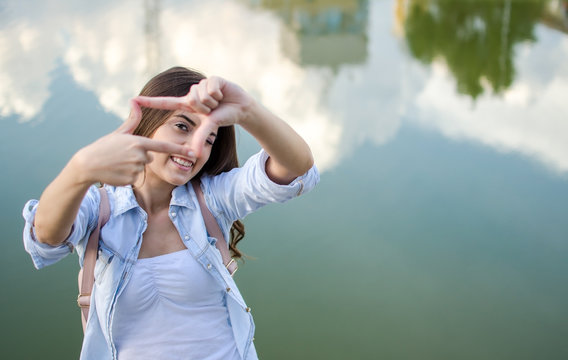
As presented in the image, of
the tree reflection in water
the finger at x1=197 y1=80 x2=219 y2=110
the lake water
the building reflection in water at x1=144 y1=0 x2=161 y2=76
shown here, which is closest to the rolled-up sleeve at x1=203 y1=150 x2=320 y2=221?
the finger at x1=197 y1=80 x2=219 y2=110

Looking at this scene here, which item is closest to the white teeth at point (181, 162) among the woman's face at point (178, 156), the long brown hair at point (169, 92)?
the woman's face at point (178, 156)

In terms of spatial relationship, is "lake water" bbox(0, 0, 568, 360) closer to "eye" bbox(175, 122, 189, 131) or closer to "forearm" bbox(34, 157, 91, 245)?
"eye" bbox(175, 122, 189, 131)

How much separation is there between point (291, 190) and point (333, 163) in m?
2.40

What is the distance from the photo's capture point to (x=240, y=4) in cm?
733

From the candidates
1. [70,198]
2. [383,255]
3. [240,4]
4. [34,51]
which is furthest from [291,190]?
[240,4]

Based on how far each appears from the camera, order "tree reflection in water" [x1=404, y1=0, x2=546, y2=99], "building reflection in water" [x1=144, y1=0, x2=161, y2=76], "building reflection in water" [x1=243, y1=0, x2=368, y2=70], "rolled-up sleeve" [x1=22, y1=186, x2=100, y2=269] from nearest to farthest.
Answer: "rolled-up sleeve" [x1=22, y1=186, x2=100, y2=269] → "building reflection in water" [x1=144, y1=0, x2=161, y2=76] → "tree reflection in water" [x1=404, y1=0, x2=546, y2=99] → "building reflection in water" [x1=243, y1=0, x2=368, y2=70]

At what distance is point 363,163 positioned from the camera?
353 cm

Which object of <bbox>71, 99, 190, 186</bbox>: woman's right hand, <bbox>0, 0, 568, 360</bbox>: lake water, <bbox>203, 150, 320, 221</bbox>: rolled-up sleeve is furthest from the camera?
<bbox>0, 0, 568, 360</bbox>: lake water

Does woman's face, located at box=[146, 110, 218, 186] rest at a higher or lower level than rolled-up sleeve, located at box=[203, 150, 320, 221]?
higher

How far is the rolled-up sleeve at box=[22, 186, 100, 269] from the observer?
3.32 ft

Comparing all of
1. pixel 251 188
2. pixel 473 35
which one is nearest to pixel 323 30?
pixel 473 35

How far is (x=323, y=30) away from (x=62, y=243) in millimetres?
6050

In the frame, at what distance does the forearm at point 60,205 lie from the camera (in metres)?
0.89

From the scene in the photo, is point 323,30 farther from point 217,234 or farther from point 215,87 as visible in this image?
point 215,87
